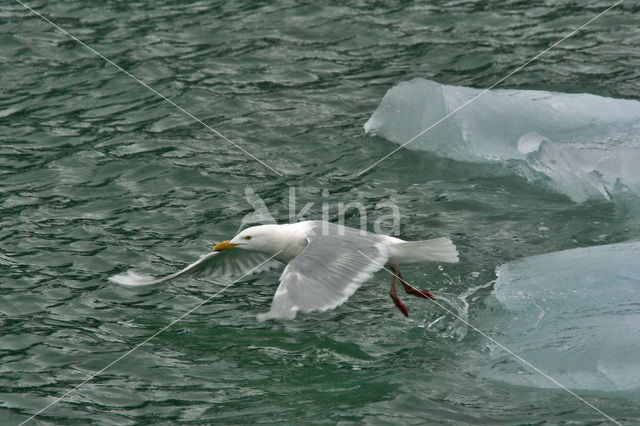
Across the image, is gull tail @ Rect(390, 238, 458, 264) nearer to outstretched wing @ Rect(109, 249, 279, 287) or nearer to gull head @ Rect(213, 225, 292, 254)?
gull head @ Rect(213, 225, 292, 254)

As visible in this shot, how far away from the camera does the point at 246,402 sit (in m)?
5.98

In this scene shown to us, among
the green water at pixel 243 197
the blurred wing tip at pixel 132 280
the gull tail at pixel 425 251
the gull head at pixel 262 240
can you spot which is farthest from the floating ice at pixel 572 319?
the blurred wing tip at pixel 132 280

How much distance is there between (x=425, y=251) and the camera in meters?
6.67

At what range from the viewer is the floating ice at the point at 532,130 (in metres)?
8.48

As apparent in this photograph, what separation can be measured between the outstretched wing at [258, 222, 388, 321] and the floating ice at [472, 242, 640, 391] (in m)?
0.99

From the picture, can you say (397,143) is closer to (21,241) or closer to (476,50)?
(476,50)

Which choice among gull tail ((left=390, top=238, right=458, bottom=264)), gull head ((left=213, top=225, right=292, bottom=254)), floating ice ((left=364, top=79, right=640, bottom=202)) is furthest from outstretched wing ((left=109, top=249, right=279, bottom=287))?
floating ice ((left=364, top=79, right=640, bottom=202))

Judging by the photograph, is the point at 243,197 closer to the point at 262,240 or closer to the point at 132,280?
the point at 262,240

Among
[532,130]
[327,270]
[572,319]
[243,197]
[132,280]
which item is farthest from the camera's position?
[532,130]

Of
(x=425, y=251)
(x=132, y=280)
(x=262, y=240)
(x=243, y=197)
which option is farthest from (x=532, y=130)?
(x=132, y=280)

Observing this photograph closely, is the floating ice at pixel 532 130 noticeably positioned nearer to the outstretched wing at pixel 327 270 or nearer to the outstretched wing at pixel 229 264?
the outstretched wing at pixel 327 270

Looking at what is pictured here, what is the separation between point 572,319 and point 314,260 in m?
1.79

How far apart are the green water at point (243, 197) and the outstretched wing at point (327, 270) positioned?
68 cm

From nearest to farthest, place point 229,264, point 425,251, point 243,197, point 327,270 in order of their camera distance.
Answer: point 327,270, point 425,251, point 229,264, point 243,197
